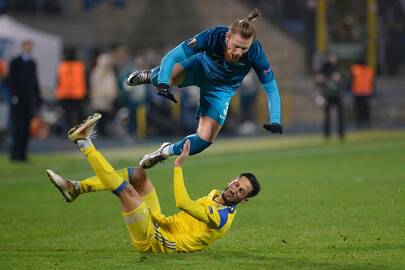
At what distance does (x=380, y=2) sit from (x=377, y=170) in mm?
18907

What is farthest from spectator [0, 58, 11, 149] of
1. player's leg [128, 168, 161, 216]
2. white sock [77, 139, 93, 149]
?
white sock [77, 139, 93, 149]

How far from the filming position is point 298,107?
36.1 meters

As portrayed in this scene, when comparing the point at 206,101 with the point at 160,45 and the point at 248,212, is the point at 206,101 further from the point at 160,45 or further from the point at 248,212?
the point at 160,45

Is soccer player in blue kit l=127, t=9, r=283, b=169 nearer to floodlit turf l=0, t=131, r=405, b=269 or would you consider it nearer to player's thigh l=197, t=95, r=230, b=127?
player's thigh l=197, t=95, r=230, b=127

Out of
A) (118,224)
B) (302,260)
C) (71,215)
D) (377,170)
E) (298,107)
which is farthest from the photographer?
(298,107)

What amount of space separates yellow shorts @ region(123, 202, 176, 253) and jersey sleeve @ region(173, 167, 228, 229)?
0.47 metres

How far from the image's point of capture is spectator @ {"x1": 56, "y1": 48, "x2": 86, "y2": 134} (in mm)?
26906

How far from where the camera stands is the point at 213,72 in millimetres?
12375

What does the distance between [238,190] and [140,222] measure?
0.97m

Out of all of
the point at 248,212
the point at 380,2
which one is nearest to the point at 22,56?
the point at 248,212

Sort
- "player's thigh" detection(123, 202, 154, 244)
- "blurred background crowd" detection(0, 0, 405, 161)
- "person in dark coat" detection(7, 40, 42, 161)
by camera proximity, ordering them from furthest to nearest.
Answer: "blurred background crowd" detection(0, 0, 405, 161)
"person in dark coat" detection(7, 40, 42, 161)
"player's thigh" detection(123, 202, 154, 244)

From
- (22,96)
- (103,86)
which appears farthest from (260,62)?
(103,86)

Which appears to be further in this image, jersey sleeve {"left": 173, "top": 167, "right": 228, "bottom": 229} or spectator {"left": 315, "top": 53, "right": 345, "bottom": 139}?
spectator {"left": 315, "top": 53, "right": 345, "bottom": 139}

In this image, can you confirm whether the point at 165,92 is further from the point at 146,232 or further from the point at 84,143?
the point at 146,232
